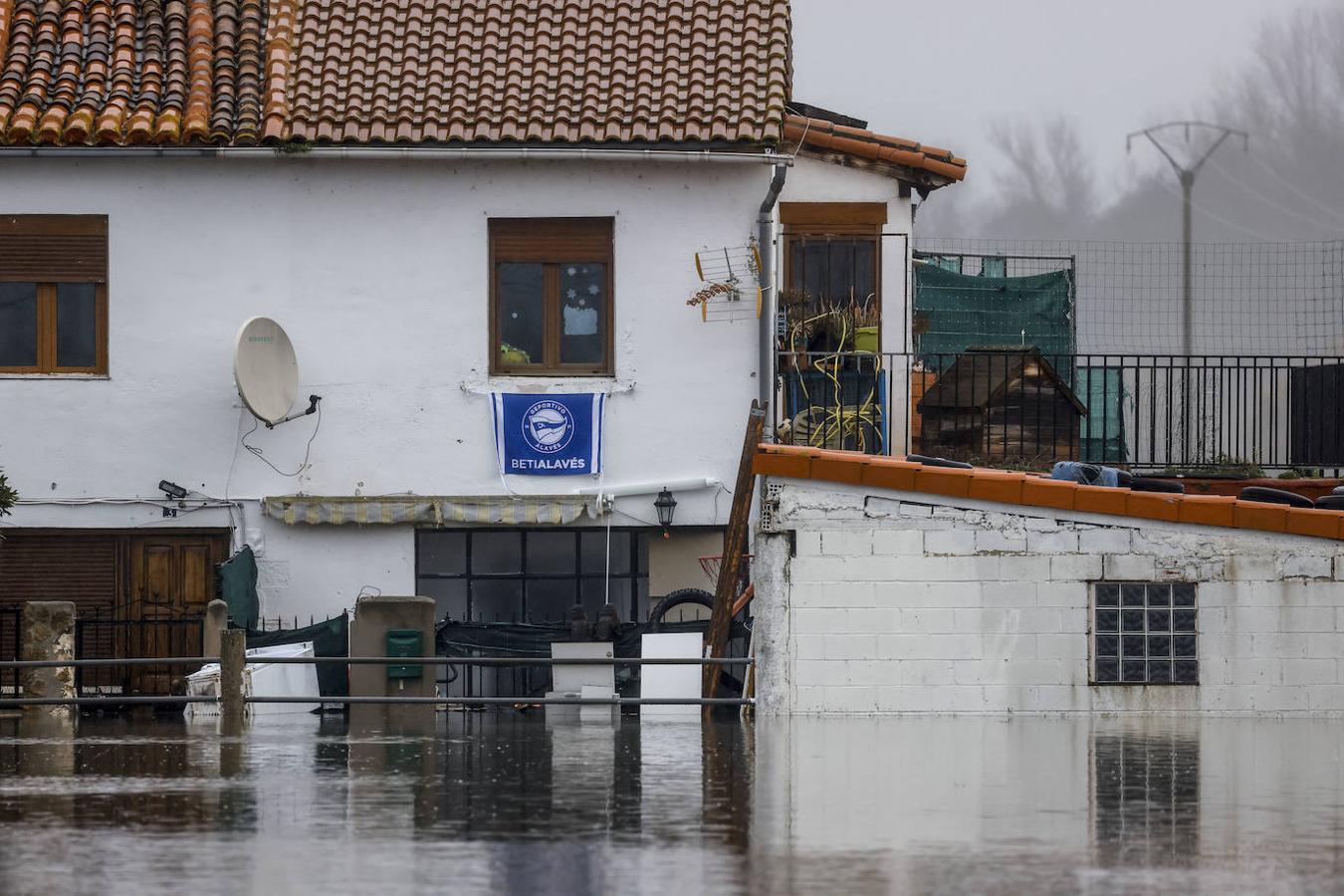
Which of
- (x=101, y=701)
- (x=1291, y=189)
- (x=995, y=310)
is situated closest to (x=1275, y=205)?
(x=1291, y=189)

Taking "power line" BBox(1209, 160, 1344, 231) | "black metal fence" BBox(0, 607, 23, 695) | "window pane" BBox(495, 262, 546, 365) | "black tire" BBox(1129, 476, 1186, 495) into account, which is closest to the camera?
"black tire" BBox(1129, 476, 1186, 495)

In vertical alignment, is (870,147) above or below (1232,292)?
above

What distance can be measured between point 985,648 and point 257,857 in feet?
27.6

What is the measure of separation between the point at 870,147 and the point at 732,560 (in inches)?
214

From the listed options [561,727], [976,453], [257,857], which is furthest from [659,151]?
[257,857]

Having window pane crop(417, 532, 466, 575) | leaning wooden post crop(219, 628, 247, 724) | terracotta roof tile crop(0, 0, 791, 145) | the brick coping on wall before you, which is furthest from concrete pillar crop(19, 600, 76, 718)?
the brick coping on wall

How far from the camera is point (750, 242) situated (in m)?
20.4

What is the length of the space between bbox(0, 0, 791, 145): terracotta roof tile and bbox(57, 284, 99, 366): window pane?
5.39 feet

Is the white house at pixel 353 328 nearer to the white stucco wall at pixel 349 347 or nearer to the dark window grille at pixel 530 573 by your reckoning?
the white stucco wall at pixel 349 347

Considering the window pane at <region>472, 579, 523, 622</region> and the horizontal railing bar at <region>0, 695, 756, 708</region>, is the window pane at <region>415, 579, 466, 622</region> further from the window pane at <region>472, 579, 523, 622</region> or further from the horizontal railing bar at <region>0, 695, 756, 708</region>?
the horizontal railing bar at <region>0, 695, 756, 708</region>

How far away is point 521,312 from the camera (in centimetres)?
2073

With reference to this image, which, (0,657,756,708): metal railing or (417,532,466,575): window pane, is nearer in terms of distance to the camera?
(0,657,756,708): metal railing

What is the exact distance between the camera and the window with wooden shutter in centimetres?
2062

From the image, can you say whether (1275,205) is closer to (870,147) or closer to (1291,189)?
(1291,189)
